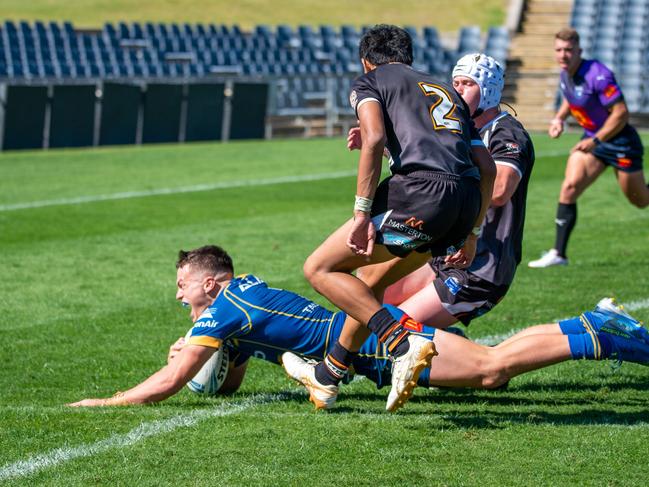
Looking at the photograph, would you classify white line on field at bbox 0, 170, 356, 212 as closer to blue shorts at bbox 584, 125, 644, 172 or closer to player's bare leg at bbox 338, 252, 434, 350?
blue shorts at bbox 584, 125, 644, 172

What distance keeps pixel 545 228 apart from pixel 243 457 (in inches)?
370

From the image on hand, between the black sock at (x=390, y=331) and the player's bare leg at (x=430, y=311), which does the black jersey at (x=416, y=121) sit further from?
the player's bare leg at (x=430, y=311)

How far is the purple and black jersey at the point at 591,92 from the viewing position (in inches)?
459

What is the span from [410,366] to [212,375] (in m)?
1.40

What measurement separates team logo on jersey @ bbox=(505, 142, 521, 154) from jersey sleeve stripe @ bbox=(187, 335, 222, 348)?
1.97 m

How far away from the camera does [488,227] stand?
6656 millimetres

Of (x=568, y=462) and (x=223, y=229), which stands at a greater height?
(x=568, y=462)

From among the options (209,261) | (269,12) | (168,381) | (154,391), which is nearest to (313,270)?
(209,261)

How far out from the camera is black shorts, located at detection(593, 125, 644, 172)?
11680 millimetres

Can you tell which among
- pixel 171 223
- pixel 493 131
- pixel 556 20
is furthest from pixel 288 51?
pixel 493 131

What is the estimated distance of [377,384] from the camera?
631 centimetres

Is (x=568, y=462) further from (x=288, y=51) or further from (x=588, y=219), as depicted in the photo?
(x=288, y=51)

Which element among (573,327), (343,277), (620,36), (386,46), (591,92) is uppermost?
(386,46)

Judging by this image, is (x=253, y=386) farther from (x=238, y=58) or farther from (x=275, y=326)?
(x=238, y=58)
